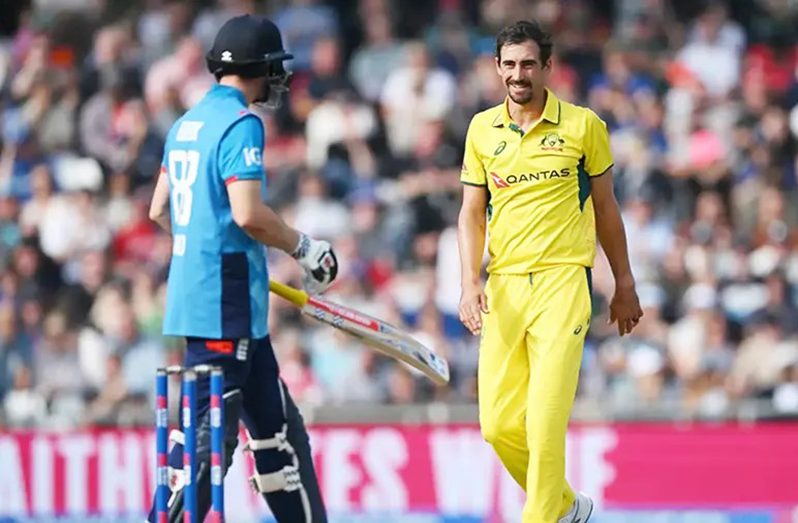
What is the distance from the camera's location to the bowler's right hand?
779 cm

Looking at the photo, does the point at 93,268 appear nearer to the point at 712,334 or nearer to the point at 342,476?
the point at 342,476

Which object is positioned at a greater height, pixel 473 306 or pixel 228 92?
pixel 228 92

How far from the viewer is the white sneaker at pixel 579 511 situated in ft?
25.9

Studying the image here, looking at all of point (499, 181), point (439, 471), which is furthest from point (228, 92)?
point (439, 471)

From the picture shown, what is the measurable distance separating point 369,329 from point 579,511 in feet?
3.85

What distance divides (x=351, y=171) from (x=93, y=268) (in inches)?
85.1

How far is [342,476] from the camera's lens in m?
12.1

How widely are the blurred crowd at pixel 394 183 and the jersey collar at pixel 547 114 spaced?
4513 millimetres

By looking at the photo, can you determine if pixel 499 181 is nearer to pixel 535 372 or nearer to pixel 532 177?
pixel 532 177

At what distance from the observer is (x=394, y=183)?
1494 cm

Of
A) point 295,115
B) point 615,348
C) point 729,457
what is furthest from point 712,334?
point 295,115

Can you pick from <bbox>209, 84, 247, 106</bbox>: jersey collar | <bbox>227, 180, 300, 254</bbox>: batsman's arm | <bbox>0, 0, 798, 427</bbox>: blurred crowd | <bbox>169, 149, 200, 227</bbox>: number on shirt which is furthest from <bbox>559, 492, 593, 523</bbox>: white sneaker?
<bbox>0, 0, 798, 427</bbox>: blurred crowd

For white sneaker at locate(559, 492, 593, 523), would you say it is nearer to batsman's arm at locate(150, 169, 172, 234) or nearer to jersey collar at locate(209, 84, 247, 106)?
batsman's arm at locate(150, 169, 172, 234)

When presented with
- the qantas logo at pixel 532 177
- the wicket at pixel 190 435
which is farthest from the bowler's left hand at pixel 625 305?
the wicket at pixel 190 435
